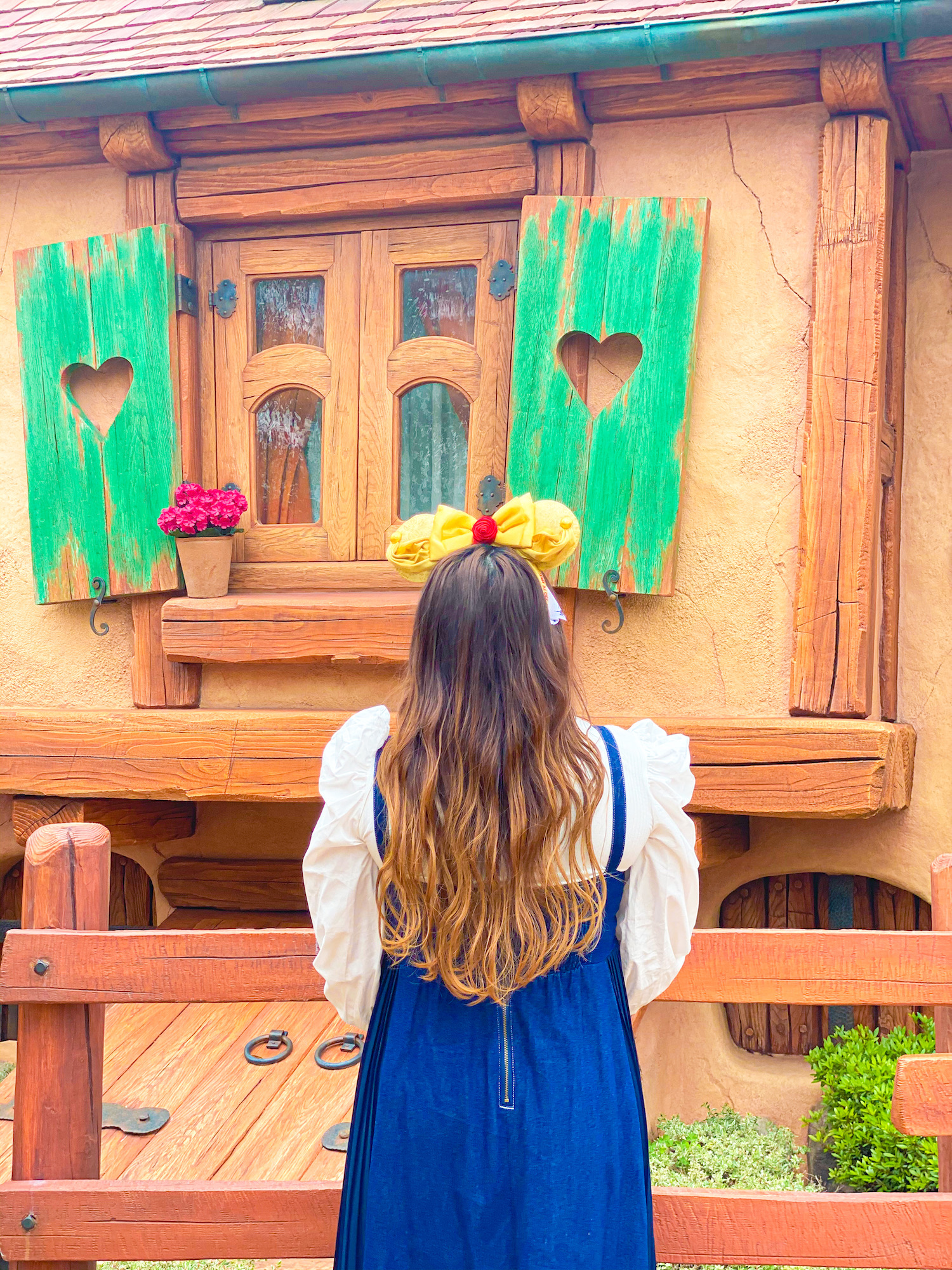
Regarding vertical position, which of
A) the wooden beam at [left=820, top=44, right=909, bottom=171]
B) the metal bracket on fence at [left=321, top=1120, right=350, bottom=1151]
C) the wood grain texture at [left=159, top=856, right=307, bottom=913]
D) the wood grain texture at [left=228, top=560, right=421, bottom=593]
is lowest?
the metal bracket on fence at [left=321, top=1120, right=350, bottom=1151]

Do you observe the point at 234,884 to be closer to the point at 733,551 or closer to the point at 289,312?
the point at 289,312

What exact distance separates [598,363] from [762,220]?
729 millimetres

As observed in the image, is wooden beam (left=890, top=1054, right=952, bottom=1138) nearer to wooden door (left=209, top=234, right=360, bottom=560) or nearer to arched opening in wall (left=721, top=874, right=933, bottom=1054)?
arched opening in wall (left=721, top=874, right=933, bottom=1054)

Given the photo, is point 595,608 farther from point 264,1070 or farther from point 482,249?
point 264,1070

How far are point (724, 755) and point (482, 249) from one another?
2039 millimetres

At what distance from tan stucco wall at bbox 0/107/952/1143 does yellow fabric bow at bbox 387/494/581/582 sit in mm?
2243

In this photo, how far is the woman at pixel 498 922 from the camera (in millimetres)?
1624

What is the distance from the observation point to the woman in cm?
162

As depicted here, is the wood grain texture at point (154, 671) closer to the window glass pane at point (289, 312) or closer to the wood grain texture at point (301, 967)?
the window glass pane at point (289, 312)

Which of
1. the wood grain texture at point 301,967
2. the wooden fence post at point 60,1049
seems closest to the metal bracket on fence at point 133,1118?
the wooden fence post at point 60,1049

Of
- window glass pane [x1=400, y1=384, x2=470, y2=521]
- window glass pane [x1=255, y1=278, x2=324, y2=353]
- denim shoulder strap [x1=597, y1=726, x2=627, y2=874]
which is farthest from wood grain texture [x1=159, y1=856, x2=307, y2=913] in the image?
denim shoulder strap [x1=597, y1=726, x2=627, y2=874]

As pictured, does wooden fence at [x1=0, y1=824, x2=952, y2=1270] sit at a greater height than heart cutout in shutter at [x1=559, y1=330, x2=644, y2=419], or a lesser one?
lesser

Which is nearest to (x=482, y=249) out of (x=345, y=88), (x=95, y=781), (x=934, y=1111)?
(x=345, y=88)

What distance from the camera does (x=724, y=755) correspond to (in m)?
3.77
